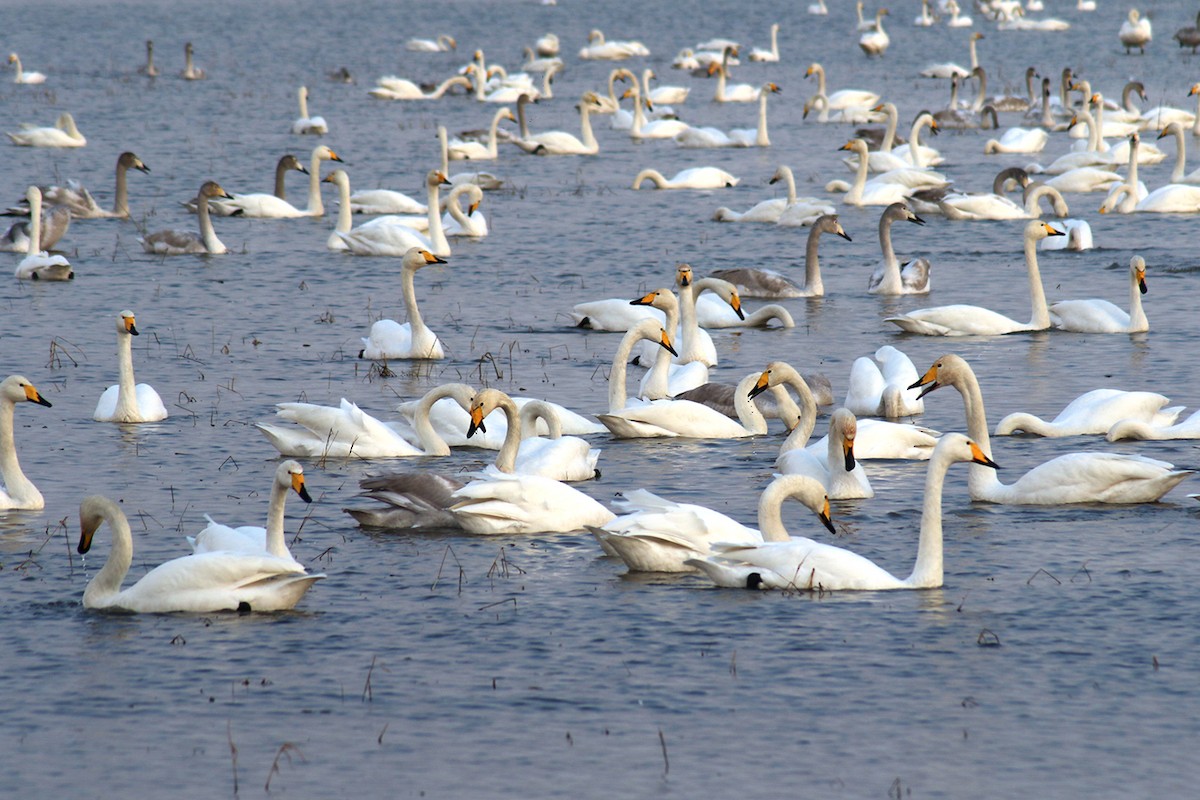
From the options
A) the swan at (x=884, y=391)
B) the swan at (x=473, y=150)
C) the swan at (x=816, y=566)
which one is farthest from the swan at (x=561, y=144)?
the swan at (x=816, y=566)

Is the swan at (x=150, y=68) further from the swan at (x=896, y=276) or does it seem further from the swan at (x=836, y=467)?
the swan at (x=836, y=467)

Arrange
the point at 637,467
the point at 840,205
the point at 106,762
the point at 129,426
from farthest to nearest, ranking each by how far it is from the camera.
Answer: the point at 840,205 < the point at 129,426 < the point at 637,467 < the point at 106,762

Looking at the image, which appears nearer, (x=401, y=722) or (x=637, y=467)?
(x=401, y=722)

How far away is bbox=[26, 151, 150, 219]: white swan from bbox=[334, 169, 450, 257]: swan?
160 inches

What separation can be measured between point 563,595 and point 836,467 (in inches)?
90.0

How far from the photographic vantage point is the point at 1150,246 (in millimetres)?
21719

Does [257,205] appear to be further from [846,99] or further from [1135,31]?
[1135,31]

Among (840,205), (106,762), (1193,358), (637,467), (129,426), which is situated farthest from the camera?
(840,205)

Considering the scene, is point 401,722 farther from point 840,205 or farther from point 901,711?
point 840,205

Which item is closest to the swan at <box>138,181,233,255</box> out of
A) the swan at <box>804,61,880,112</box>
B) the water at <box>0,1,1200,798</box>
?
the water at <box>0,1,1200,798</box>

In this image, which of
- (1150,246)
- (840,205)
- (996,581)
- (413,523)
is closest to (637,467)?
(413,523)

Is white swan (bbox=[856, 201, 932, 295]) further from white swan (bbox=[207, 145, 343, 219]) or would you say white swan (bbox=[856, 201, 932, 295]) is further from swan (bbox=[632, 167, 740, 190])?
swan (bbox=[632, 167, 740, 190])

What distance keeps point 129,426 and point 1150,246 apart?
508 inches

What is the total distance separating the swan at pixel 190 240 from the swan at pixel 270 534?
42.9 feet
